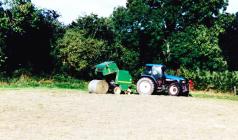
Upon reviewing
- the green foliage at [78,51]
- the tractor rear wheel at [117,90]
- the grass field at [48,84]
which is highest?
the green foliage at [78,51]

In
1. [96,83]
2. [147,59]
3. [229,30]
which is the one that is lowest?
[96,83]

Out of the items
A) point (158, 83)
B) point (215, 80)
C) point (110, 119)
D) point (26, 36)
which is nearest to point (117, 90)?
point (158, 83)

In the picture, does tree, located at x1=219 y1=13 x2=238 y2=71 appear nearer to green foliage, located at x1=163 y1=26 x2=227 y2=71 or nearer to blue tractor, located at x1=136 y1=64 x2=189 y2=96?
green foliage, located at x1=163 y1=26 x2=227 y2=71

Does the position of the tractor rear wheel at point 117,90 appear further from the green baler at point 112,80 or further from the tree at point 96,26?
the tree at point 96,26

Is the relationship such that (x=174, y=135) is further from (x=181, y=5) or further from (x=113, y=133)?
(x=181, y=5)

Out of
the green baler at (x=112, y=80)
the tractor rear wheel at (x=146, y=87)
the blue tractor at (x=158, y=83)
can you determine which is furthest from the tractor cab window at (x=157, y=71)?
the green baler at (x=112, y=80)

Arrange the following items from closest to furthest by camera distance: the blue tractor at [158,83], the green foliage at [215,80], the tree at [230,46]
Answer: the blue tractor at [158,83] < the green foliage at [215,80] < the tree at [230,46]

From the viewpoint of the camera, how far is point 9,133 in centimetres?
1438

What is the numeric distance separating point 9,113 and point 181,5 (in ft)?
129

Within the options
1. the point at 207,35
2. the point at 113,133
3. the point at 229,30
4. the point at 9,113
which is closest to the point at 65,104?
the point at 9,113

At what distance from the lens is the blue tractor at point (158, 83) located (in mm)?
31631

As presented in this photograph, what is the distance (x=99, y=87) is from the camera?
31078mm

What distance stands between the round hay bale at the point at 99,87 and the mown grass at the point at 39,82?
7240mm

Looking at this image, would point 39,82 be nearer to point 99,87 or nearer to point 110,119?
point 99,87
